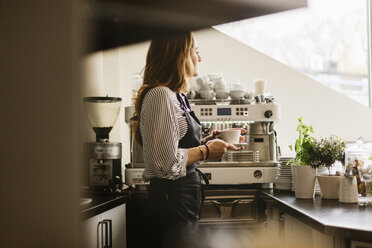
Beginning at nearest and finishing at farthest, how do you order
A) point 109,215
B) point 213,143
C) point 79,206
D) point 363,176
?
point 79,206 < point 213,143 < point 363,176 < point 109,215

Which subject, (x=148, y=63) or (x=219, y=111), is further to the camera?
(x=219, y=111)

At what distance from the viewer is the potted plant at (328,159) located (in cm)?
183

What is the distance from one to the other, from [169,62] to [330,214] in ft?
2.69

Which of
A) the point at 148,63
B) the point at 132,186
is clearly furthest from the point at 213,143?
the point at 132,186

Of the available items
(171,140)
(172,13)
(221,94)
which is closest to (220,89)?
(221,94)

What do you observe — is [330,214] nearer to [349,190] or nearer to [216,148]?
[349,190]

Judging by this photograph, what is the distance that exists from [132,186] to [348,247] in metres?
1.43

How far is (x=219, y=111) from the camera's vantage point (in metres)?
2.27

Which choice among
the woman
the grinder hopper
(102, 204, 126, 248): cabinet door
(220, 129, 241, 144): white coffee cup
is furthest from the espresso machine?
the woman

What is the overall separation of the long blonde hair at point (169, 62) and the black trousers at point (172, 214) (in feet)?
1.01

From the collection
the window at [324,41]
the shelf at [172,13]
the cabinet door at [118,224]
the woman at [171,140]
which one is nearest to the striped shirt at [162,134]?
the woman at [171,140]

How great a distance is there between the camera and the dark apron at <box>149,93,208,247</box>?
52.0 inches

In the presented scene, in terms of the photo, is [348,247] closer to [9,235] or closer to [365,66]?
[9,235]

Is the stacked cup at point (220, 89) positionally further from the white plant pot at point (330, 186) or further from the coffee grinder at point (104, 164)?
the white plant pot at point (330, 186)
